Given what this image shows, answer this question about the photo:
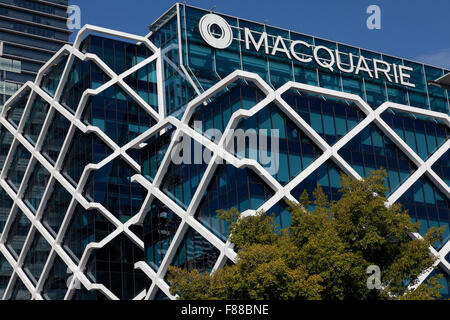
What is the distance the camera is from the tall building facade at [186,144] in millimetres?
50406

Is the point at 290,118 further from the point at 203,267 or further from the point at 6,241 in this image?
the point at 6,241

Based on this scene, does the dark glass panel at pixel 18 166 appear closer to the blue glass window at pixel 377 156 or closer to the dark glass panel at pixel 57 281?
the dark glass panel at pixel 57 281

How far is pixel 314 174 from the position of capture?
1999 inches

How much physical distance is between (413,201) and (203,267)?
16961 mm

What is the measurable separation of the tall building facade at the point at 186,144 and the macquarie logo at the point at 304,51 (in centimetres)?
13

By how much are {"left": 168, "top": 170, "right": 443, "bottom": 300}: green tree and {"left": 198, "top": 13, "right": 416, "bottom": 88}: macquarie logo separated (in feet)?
101

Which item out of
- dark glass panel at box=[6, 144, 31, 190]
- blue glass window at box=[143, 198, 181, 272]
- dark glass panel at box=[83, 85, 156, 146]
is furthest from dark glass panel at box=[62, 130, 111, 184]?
blue glass window at box=[143, 198, 181, 272]

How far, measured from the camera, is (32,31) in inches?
6491

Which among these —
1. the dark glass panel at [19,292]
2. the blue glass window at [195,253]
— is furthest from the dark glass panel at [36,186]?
the blue glass window at [195,253]

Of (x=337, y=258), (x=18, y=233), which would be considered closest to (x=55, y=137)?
(x=18, y=233)

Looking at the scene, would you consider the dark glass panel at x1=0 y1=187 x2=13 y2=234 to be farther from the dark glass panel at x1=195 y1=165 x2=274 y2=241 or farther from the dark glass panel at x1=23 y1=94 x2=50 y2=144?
the dark glass panel at x1=195 y1=165 x2=274 y2=241

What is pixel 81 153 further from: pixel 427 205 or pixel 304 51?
pixel 427 205

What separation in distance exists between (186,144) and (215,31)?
1480cm
